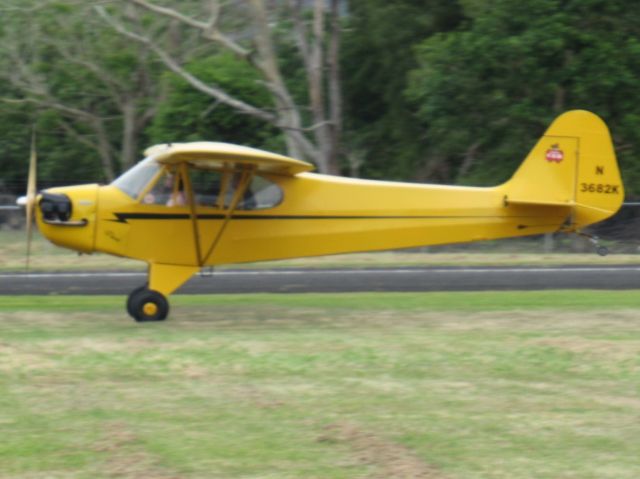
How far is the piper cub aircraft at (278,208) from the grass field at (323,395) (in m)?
0.88

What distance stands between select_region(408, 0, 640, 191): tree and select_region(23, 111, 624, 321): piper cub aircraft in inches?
432

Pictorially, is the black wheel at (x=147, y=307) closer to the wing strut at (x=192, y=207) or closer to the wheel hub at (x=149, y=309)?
the wheel hub at (x=149, y=309)

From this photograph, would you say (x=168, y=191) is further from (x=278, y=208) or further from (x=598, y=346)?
(x=598, y=346)

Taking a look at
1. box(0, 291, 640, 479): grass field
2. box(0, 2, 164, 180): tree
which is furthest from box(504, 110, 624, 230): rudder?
box(0, 2, 164, 180): tree

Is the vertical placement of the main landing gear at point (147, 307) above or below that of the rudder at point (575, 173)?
below

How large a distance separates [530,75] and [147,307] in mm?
14488

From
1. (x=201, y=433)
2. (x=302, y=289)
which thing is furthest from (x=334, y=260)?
(x=201, y=433)

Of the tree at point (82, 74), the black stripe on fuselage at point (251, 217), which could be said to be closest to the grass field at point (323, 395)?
the black stripe on fuselage at point (251, 217)

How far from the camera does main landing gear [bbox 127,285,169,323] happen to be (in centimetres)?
1390

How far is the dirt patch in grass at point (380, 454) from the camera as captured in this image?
712 cm

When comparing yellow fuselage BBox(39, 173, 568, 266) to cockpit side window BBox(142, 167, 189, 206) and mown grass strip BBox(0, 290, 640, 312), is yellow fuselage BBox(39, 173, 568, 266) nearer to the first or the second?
cockpit side window BBox(142, 167, 189, 206)

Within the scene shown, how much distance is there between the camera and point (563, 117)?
49.6ft

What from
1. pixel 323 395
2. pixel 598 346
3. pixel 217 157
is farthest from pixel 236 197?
pixel 323 395

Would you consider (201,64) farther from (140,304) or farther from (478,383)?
(478,383)
